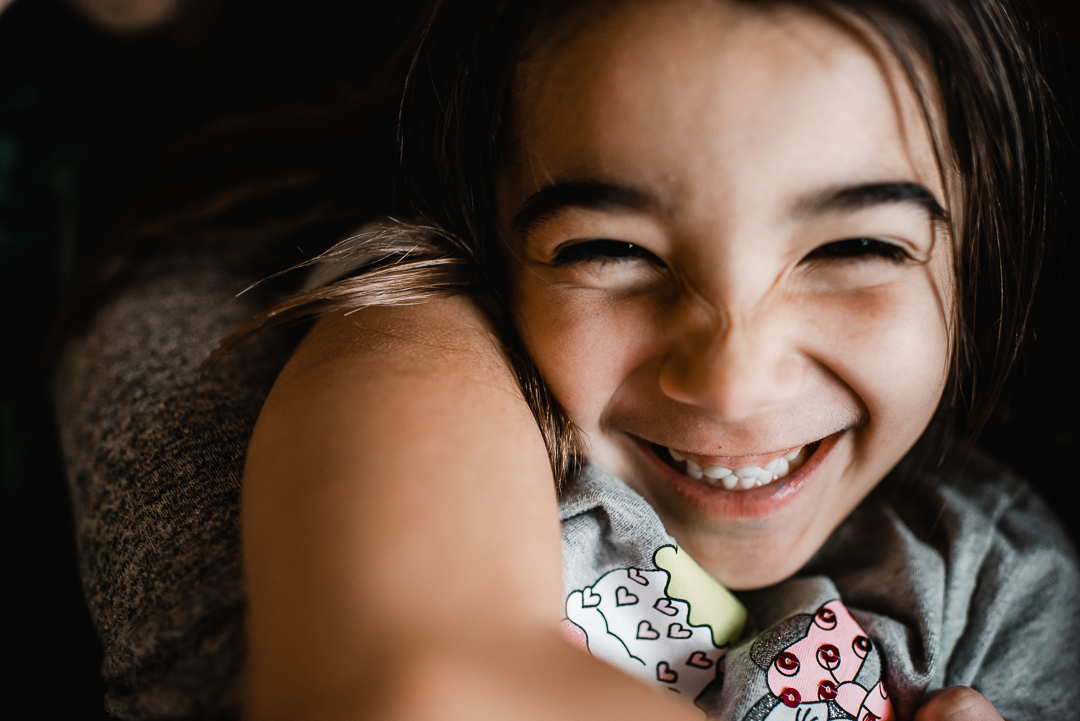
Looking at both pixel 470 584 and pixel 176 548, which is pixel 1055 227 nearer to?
pixel 470 584

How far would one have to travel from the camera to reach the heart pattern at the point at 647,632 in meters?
0.66

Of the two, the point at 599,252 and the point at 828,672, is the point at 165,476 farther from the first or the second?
the point at 828,672

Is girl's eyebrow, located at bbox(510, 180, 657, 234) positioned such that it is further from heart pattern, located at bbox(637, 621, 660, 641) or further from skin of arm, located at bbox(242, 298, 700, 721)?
heart pattern, located at bbox(637, 621, 660, 641)

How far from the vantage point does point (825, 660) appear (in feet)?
2.06

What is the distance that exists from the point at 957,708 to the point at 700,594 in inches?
8.7

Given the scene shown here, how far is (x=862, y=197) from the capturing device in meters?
0.53

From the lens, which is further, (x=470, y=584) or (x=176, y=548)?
(x=176, y=548)

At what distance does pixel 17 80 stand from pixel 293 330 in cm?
65

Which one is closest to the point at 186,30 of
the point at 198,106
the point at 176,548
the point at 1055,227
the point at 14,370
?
the point at 198,106

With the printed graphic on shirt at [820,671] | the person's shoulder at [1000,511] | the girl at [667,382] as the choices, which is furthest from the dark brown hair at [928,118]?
the printed graphic on shirt at [820,671]

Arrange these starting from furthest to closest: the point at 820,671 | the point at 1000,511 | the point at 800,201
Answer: the point at 1000,511 → the point at 820,671 → the point at 800,201

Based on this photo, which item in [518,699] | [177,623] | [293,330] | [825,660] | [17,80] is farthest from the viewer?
[17,80]

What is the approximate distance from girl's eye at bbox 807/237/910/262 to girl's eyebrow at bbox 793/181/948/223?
36mm


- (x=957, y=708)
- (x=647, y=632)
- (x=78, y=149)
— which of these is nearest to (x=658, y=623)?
(x=647, y=632)
